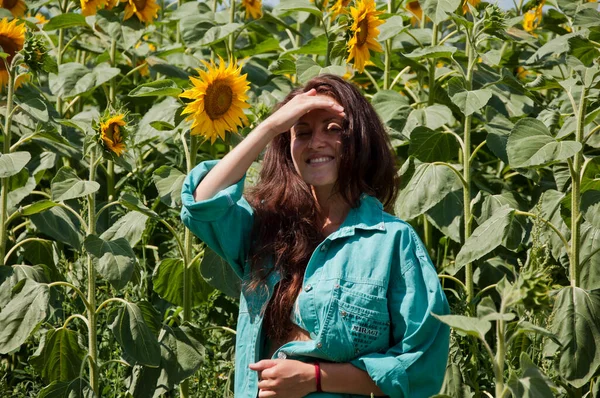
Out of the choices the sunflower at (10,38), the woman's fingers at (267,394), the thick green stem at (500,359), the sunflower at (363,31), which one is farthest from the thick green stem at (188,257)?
Answer: the thick green stem at (500,359)

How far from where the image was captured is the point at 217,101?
3393 millimetres

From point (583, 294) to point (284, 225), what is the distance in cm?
118

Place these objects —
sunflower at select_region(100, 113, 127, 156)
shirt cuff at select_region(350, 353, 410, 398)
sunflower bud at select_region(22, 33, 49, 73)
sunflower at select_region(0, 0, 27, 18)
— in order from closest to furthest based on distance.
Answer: shirt cuff at select_region(350, 353, 410, 398) < sunflower at select_region(100, 113, 127, 156) < sunflower bud at select_region(22, 33, 49, 73) < sunflower at select_region(0, 0, 27, 18)

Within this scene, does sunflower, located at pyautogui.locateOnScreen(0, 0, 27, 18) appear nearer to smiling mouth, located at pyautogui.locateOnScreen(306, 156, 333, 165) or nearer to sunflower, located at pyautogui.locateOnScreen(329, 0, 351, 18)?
sunflower, located at pyautogui.locateOnScreen(329, 0, 351, 18)

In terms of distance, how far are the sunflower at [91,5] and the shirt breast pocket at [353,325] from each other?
2606mm

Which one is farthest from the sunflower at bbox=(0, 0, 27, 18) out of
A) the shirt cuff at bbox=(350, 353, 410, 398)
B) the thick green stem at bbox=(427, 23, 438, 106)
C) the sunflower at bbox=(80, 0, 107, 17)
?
the shirt cuff at bbox=(350, 353, 410, 398)

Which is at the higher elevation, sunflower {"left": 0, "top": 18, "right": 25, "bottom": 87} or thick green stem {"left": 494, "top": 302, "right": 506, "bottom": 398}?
sunflower {"left": 0, "top": 18, "right": 25, "bottom": 87}

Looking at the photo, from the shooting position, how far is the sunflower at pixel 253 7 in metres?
4.80

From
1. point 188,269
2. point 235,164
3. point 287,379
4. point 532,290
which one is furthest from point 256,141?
point 188,269

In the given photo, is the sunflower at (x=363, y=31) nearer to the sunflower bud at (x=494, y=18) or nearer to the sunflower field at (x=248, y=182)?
the sunflower field at (x=248, y=182)

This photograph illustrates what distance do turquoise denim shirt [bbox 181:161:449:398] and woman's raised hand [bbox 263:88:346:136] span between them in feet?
0.58

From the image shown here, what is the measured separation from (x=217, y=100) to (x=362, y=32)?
2.42 feet

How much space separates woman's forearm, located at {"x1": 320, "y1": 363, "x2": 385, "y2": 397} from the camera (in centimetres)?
235

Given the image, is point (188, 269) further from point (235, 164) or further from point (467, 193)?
point (235, 164)
